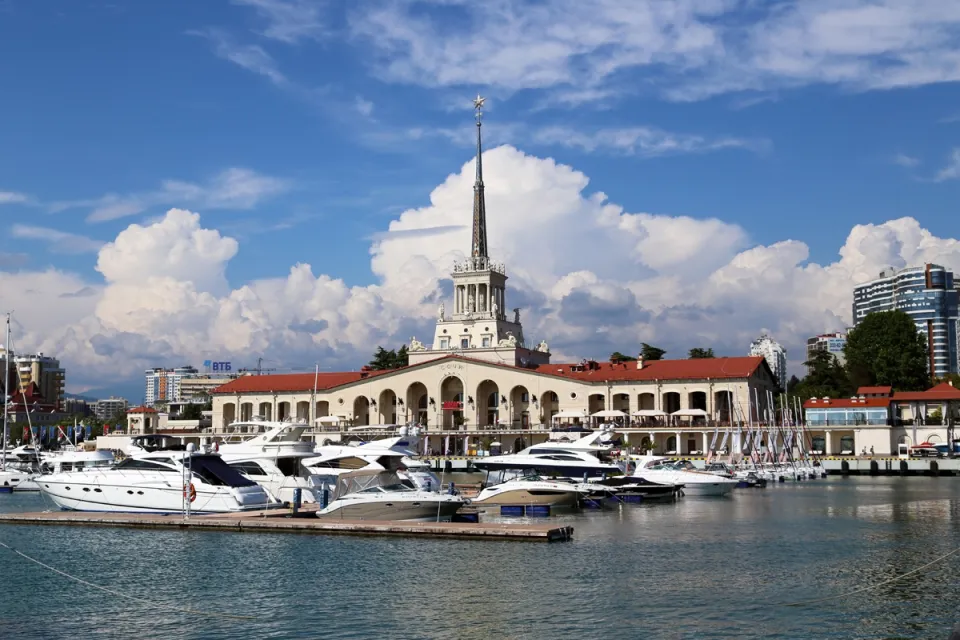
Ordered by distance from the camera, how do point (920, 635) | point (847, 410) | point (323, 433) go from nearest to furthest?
point (920, 635) < point (847, 410) < point (323, 433)

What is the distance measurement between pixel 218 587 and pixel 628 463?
4586 centimetres

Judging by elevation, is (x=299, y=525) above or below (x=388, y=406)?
below

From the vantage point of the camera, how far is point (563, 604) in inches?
947

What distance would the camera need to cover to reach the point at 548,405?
348 feet

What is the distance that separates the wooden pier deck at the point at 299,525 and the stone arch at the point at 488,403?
67192mm

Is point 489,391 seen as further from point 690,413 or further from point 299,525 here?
point 299,525

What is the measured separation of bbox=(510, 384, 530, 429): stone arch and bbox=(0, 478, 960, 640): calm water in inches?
2569

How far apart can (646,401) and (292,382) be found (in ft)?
132

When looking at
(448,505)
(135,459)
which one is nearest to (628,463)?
(448,505)

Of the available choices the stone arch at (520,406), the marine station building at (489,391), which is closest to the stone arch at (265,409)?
the marine station building at (489,391)

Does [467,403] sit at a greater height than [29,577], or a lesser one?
greater

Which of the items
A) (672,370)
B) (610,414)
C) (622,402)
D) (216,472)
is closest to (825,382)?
(672,370)

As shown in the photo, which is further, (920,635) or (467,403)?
(467,403)

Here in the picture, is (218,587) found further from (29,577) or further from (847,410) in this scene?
(847,410)
